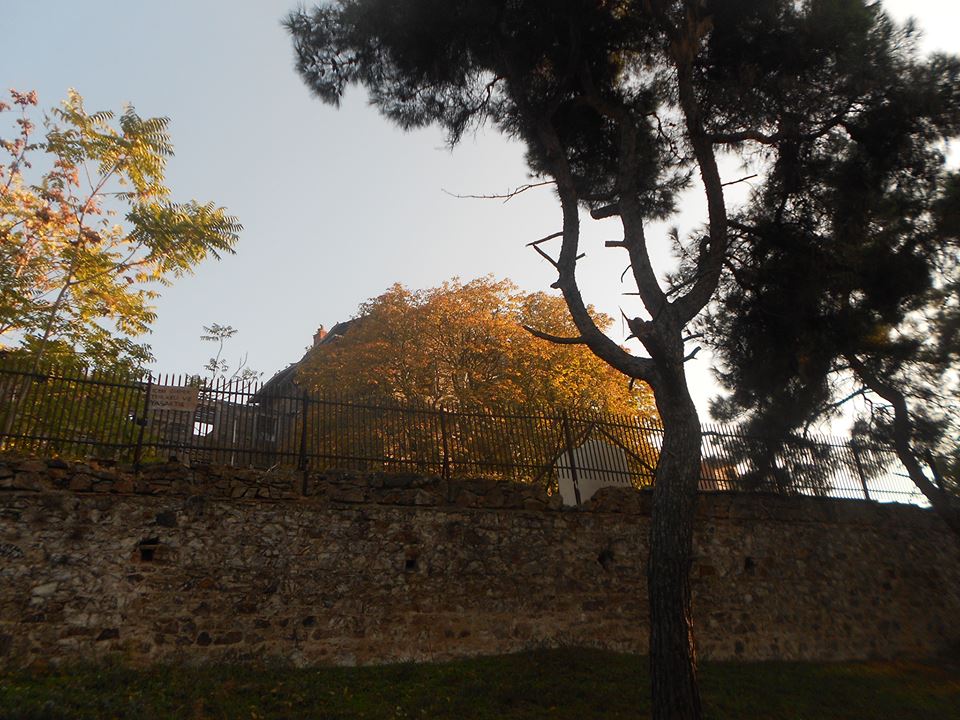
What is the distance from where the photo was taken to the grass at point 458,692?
591 centimetres

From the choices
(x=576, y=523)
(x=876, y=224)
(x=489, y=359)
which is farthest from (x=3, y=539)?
(x=489, y=359)

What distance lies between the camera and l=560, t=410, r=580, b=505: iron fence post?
9.98 m

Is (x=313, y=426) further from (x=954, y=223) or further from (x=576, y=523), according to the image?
(x=954, y=223)

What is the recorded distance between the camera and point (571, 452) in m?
10.2

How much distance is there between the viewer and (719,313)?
10.9 metres

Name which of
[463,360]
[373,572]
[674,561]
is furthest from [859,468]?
[463,360]

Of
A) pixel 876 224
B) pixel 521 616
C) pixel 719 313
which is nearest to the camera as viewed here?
pixel 521 616

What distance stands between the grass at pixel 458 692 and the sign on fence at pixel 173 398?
2.83m

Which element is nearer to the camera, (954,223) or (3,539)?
(3,539)

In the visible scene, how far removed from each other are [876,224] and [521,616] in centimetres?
761

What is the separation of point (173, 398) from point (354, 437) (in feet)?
7.38

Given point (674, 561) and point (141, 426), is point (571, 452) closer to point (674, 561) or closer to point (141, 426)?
point (674, 561)

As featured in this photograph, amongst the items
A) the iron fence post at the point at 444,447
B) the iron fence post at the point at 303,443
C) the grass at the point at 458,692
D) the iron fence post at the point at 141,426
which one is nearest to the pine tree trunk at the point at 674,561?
the grass at the point at 458,692

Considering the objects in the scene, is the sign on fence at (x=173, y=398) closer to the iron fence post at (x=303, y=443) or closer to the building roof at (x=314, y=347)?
the iron fence post at (x=303, y=443)
